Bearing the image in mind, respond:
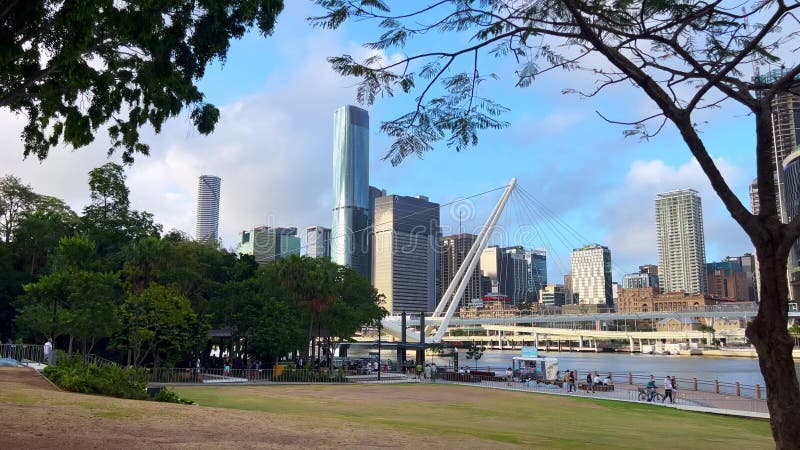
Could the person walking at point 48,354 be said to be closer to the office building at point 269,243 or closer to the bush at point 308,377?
the bush at point 308,377

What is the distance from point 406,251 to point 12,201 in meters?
87.7

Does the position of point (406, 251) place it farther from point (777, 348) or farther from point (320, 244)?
point (777, 348)

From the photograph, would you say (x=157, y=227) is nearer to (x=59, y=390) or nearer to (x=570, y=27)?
(x=59, y=390)

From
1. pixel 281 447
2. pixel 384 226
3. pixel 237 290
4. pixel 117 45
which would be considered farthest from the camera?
pixel 384 226

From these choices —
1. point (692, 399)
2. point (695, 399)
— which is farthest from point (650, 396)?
point (695, 399)

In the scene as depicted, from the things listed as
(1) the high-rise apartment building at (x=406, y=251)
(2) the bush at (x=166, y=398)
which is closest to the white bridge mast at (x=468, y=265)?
(1) the high-rise apartment building at (x=406, y=251)

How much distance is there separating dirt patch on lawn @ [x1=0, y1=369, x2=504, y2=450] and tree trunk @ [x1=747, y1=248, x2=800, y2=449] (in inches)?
260

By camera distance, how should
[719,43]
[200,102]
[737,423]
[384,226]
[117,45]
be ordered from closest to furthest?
[719,43]
[117,45]
[200,102]
[737,423]
[384,226]

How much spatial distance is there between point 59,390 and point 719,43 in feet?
67.6

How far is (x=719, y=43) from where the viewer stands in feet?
36.0

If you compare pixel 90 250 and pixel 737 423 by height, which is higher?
pixel 90 250

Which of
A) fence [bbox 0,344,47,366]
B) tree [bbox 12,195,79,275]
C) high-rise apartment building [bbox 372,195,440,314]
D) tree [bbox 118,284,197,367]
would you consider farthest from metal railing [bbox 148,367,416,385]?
high-rise apartment building [bbox 372,195,440,314]

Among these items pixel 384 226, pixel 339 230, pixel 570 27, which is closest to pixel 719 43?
pixel 570 27

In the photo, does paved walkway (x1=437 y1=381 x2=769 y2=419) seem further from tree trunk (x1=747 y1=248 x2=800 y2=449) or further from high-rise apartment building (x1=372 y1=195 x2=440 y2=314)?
high-rise apartment building (x1=372 y1=195 x2=440 y2=314)
